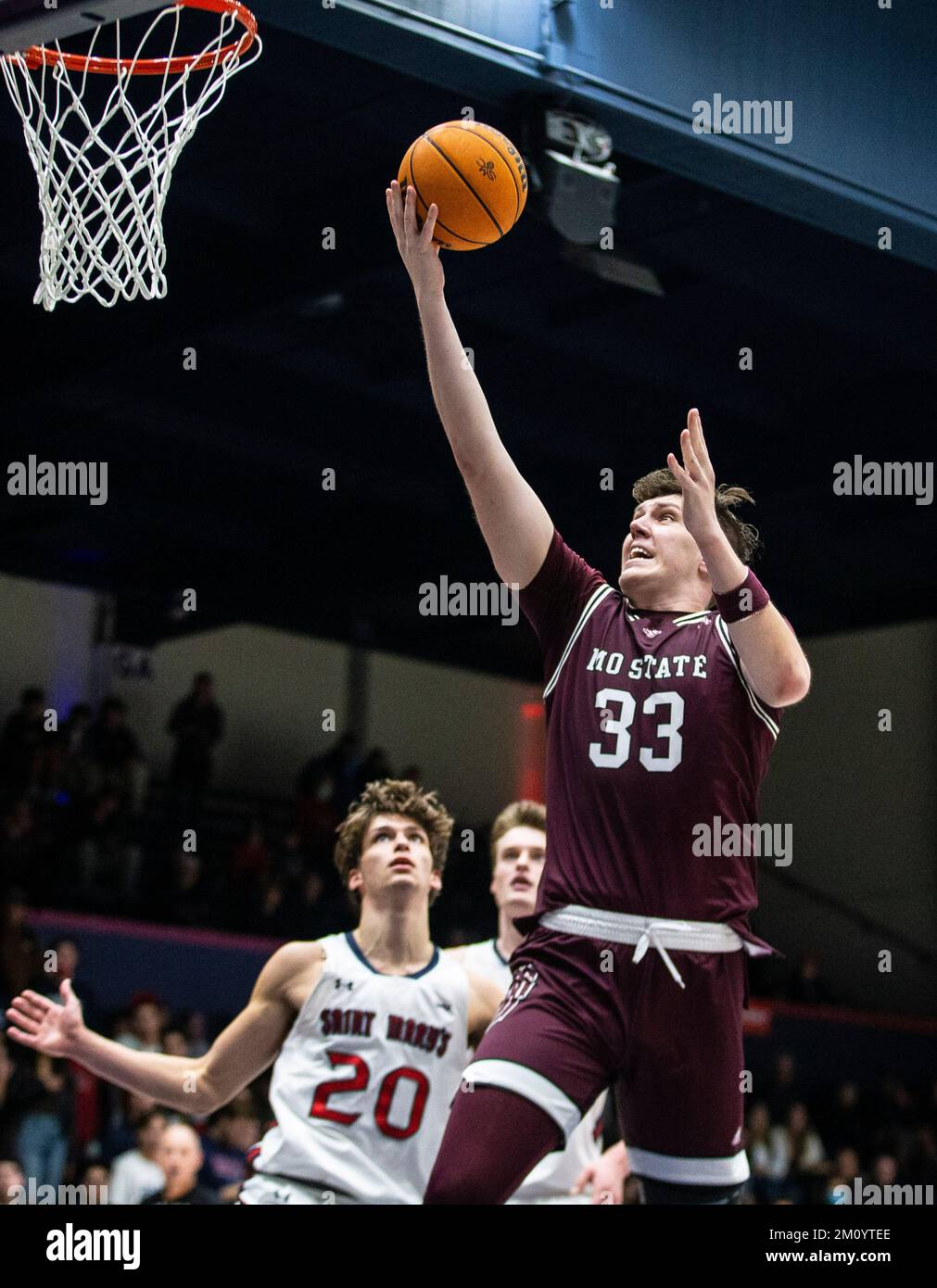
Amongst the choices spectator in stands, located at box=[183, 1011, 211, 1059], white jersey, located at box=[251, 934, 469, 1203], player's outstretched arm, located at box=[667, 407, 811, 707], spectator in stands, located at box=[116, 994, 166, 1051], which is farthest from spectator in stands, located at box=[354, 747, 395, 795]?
player's outstretched arm, located at box=[667, 407, 811, 707]

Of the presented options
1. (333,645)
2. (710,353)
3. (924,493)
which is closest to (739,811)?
(710,353)

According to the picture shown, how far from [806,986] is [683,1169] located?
15.2m

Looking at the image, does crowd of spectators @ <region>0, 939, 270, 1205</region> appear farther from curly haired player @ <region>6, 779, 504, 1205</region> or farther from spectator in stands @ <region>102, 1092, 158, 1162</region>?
curly haired player @ <region>6, 779, 504, 1205</region>

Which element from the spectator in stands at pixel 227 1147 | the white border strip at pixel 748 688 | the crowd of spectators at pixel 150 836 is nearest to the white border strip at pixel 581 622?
the white border strip at pixel 748 688

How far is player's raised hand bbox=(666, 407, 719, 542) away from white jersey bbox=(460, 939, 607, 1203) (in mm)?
3038

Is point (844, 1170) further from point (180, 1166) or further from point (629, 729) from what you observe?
point (629, 729)

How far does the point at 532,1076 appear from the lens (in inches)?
148

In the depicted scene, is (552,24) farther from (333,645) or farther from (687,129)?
(333,645)

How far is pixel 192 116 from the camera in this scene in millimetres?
6371

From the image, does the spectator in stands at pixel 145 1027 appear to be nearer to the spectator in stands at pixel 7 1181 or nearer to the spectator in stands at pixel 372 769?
the spectator in stands at pixel 7 1181

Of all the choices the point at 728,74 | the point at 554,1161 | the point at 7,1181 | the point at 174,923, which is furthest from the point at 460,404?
the point at 174,923

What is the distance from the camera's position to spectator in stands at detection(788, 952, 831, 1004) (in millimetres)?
18516

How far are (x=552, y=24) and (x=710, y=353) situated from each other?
205 inches

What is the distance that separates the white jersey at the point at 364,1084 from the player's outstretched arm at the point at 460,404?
2.25m
